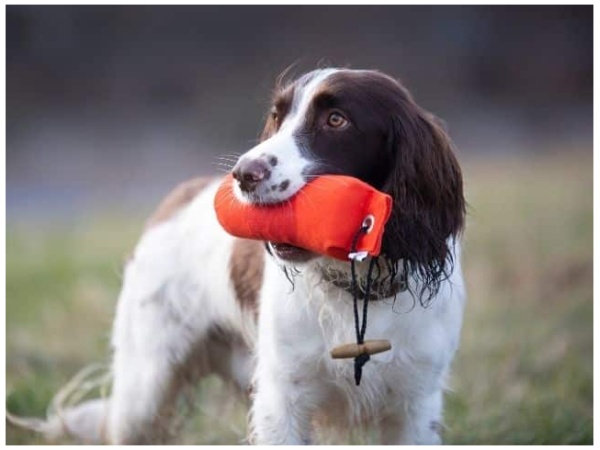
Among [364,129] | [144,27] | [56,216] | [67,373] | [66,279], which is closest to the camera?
[364,129]

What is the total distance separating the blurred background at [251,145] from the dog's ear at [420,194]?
1.65 m

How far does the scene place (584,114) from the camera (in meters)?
8.13

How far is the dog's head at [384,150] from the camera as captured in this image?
2961 mm

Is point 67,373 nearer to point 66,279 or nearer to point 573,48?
point 66,279

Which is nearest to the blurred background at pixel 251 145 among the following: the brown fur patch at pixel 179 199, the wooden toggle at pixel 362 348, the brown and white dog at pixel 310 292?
the brown and white dog at pixel 310 292

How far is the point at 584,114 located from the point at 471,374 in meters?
3.59

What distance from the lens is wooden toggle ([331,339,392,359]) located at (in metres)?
3.17

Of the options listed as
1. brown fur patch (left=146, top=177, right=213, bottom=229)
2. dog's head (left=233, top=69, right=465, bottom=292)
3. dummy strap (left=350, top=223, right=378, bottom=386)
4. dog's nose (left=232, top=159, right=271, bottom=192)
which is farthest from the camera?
brown fur patch (left=146, top=177, right=213, bottom=229)

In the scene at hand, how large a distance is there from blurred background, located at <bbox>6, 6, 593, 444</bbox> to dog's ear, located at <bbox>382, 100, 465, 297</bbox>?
165cm

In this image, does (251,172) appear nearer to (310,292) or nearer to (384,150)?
(384,150)

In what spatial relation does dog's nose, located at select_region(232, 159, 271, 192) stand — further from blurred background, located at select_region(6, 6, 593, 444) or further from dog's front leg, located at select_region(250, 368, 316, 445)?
blurred background, located at select_region(6, 6, 593, 444)

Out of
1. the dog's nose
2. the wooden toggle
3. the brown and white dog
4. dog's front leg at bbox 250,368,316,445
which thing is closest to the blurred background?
the brown and white dog

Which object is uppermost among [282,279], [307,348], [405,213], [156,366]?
[405,213]

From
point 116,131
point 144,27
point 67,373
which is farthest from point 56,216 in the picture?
point 67,373
